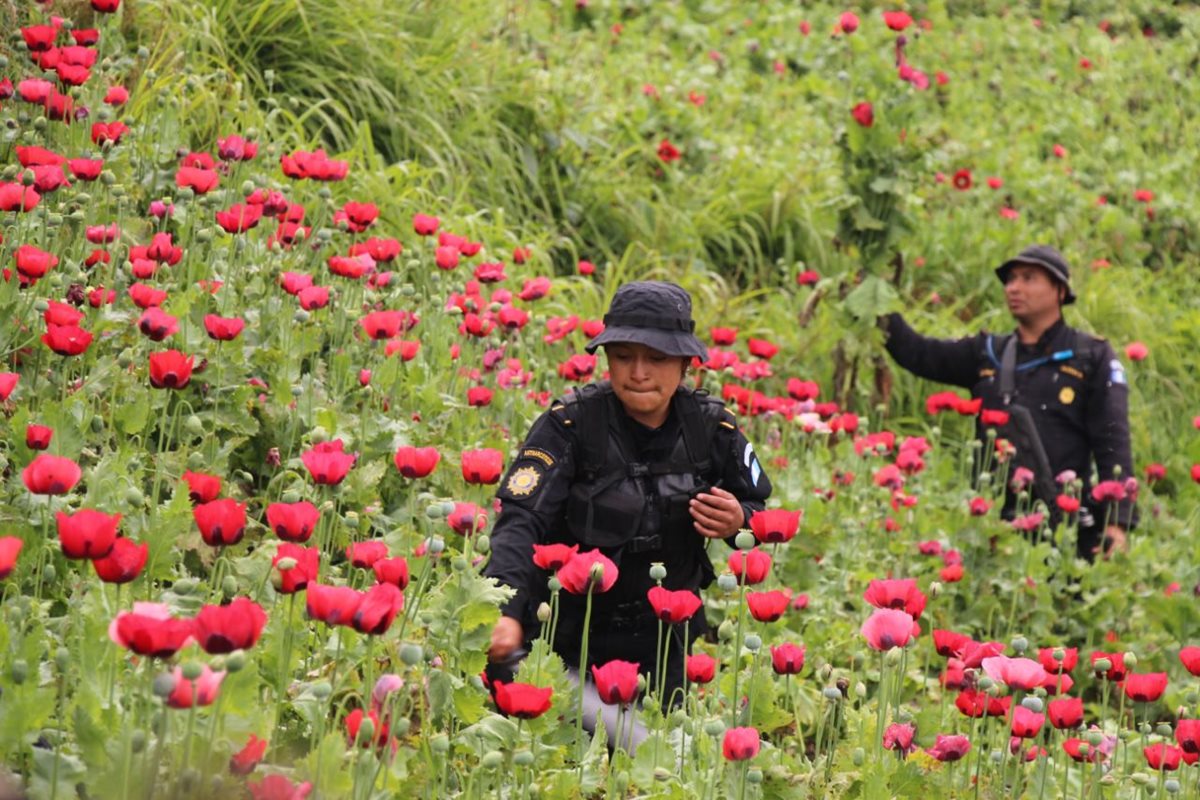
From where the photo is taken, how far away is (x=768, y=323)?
7.36m

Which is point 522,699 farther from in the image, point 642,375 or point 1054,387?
point 1054,387

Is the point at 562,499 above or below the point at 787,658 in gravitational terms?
above

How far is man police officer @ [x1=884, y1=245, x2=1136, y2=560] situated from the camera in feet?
20.7

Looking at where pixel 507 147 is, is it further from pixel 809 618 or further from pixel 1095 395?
pixel 809 618

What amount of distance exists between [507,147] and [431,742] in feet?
17.1

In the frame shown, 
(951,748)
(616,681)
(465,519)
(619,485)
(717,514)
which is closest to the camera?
(616,681)

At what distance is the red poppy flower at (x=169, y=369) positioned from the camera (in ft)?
9.14

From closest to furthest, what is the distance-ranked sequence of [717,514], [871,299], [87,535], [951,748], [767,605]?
[87,535] → [767,605] → [951,748] → [717,514] → [871,299]

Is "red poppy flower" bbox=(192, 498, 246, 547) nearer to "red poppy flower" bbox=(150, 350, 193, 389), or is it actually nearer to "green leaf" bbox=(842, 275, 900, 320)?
"red poppy flower" bbox=(150, 350, 193, 389)

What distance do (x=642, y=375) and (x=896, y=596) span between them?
2.45 feet

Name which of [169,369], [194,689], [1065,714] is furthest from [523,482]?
[194,689]

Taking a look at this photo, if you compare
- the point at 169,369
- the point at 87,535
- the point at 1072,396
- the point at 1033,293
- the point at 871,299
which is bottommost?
the point at 87,535

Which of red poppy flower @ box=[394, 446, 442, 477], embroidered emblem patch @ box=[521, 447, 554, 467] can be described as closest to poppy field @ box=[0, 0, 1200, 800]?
red poppy flower @ box=[394, 446, 442, 477]

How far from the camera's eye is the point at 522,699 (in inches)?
89.9
